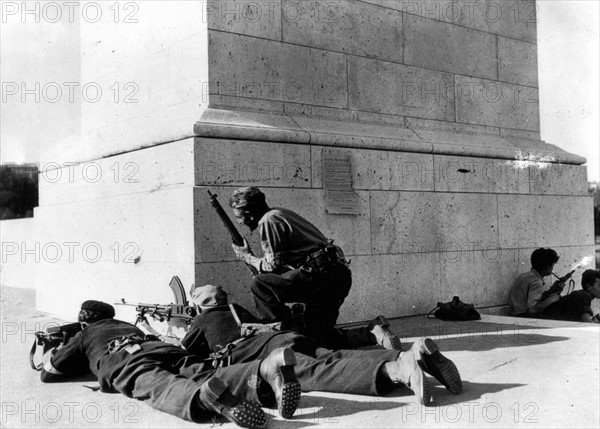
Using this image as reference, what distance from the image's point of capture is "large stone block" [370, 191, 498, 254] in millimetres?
7957

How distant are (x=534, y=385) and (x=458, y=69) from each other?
5916 millimetres

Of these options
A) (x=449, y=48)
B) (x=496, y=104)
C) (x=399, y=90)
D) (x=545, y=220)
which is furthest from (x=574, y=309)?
(x=449, y=48)

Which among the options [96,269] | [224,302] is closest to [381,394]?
[224,302]

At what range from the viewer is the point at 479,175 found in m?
9.03

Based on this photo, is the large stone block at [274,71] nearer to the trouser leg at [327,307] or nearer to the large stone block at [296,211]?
the large stone block at [296,211]

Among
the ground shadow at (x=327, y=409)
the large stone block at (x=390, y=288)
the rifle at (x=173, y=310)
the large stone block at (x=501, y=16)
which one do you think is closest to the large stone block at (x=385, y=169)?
the large stone block at (x=390, y=288)

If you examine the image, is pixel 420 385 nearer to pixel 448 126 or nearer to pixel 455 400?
pixel 455 400

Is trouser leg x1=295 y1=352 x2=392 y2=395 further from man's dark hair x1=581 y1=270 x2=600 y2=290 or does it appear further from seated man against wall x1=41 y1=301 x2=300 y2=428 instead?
man's dark hair x1=581 y1=270 x2=600 y2=290

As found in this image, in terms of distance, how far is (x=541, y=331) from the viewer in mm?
6879

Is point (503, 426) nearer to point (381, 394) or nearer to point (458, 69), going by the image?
point (381, 394)

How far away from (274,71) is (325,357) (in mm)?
4114

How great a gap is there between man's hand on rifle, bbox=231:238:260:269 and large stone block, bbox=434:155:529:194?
338 cm

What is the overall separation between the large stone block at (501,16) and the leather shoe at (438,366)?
21.6 ft

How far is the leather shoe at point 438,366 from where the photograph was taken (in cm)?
396
